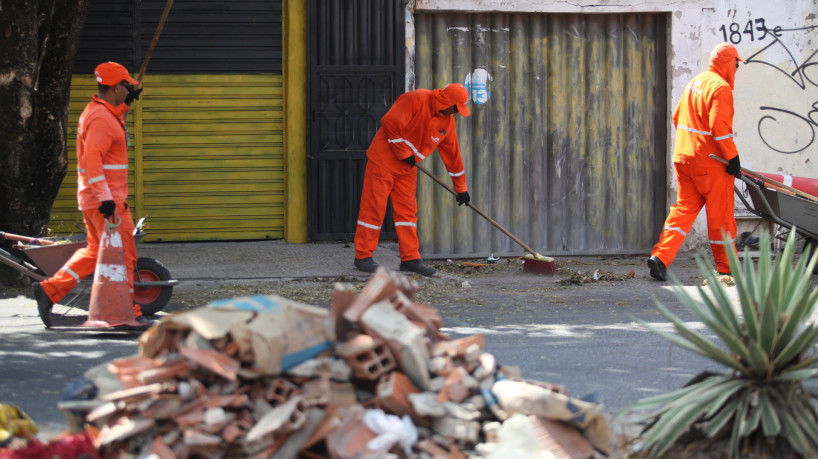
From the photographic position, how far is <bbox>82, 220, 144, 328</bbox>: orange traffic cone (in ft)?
21.6

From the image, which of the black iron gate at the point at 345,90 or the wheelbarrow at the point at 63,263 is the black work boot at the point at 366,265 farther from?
the wheelbarrow at the point at 63,263

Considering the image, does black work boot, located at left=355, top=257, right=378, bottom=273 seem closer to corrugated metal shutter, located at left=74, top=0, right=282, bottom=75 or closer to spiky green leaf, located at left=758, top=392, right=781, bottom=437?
corrugated metal shutter, located at left=74, top=0, right=282, bottom=75

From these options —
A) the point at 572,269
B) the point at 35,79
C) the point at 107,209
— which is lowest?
the point at 572,269

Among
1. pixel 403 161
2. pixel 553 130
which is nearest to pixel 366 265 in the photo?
pixel 403 161

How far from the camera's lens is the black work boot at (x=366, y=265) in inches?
365

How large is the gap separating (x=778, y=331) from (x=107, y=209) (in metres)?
4.53

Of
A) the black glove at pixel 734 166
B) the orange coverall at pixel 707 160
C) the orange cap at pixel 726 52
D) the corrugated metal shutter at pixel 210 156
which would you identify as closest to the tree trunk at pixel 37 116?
the corrugated metal shutter at pixel 210 156

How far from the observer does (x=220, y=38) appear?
34.3 ft

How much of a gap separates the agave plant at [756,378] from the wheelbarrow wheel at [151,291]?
442cm

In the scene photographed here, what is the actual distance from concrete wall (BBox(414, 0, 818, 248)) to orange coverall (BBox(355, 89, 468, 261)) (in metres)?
3.19

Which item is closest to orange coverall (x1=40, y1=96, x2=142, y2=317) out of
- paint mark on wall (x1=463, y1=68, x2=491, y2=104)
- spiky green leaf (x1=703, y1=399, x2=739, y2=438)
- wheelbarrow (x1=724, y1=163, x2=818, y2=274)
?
spiky green leaf (x1=703, y1=399, x2=739, y2=438)

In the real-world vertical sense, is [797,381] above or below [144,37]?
below

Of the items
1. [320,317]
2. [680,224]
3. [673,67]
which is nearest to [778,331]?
[320,317]

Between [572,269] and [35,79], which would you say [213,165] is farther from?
[572,269]
